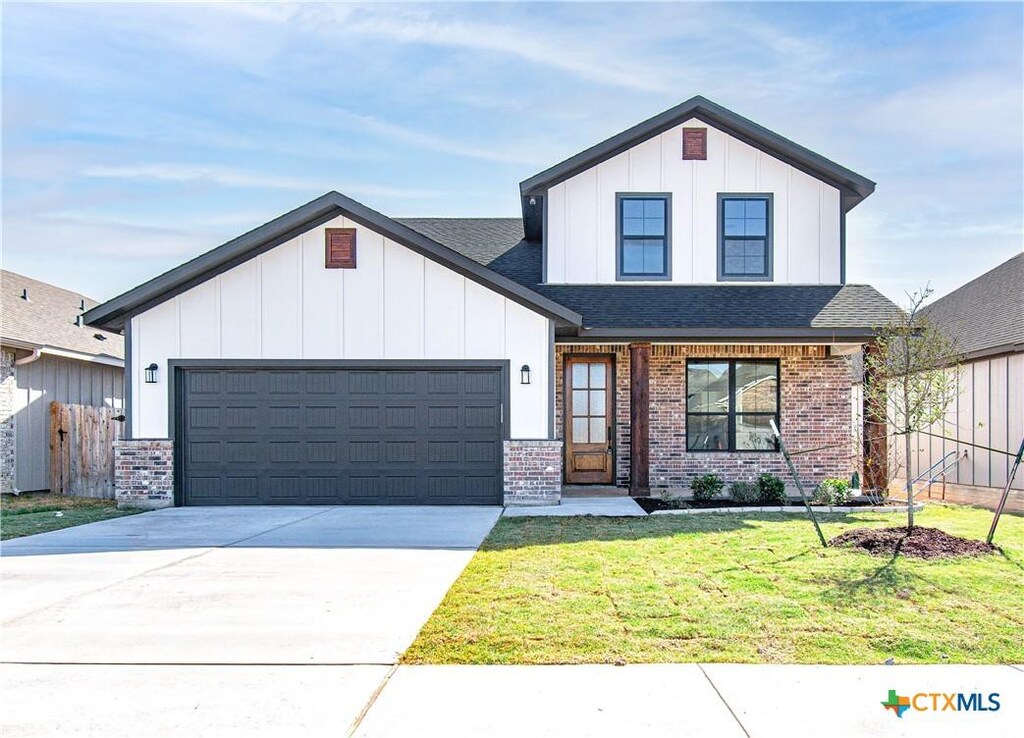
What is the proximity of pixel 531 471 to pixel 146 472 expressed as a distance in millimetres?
6132

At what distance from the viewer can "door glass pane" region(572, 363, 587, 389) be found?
14.5 metres

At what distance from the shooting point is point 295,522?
1086cm

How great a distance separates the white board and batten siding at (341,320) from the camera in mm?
12492

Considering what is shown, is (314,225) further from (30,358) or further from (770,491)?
(770,491)

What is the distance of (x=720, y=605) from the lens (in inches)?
242

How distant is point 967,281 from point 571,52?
14.1 meters

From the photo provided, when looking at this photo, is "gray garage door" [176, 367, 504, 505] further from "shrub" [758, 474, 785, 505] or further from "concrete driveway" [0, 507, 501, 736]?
"shrub" [758, 474, 785, 505]

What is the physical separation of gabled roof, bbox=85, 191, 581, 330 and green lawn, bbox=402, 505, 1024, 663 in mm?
4382

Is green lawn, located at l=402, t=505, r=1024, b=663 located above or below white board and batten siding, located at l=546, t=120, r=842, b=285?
below

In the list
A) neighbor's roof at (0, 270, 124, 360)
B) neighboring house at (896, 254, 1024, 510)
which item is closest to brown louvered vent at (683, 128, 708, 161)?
neighboring house at (896, 254, 1024, 510)

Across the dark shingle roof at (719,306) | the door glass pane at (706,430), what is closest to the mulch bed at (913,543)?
the dark shingle roof at (719,306)
